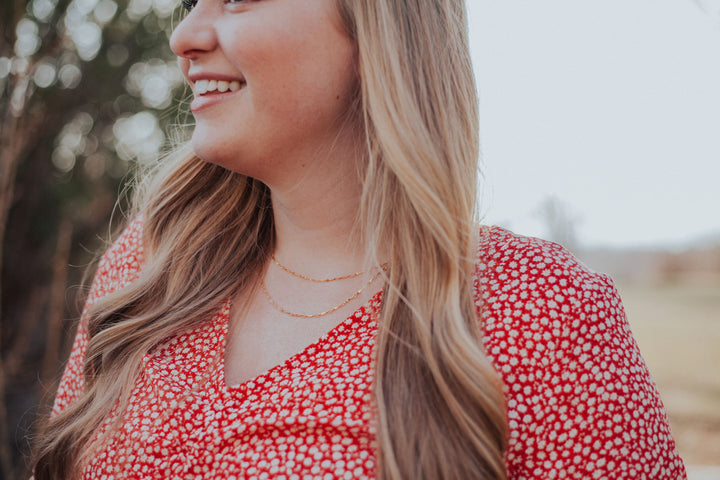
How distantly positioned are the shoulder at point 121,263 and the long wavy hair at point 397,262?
0.04m

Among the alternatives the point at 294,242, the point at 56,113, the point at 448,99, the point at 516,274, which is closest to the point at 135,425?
the point at 294,242

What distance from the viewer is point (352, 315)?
Result: 55.5 inches

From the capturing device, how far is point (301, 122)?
4.72 feet

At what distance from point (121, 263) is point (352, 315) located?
74 centimetres

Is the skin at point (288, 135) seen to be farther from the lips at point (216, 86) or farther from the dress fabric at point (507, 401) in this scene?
the dress fabric at point (507, 401)

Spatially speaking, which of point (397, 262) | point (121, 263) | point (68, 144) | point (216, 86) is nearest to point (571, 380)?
point (397, 262)

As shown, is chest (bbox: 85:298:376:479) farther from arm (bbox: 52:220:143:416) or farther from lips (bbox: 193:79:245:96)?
lips (bbox: 193:79:245:96)

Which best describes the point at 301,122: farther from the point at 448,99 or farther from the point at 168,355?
the point at 168,355

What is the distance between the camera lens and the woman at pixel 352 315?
3.95ft

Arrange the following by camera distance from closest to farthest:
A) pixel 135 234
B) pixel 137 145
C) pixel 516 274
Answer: pixel 516 274 → pixel 135 234 → pixel 137 145

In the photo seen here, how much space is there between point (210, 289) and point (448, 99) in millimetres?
735

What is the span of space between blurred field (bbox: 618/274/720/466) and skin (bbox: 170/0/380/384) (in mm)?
3521

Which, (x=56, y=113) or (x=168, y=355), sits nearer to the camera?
(x=168, y=355)

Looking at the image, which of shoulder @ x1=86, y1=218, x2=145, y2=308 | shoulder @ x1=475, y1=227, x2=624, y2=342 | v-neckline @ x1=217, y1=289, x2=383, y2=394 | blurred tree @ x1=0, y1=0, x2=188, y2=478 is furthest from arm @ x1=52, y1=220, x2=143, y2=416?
blurred tree @ x1=0, y1=0, x2=188, y2=478
